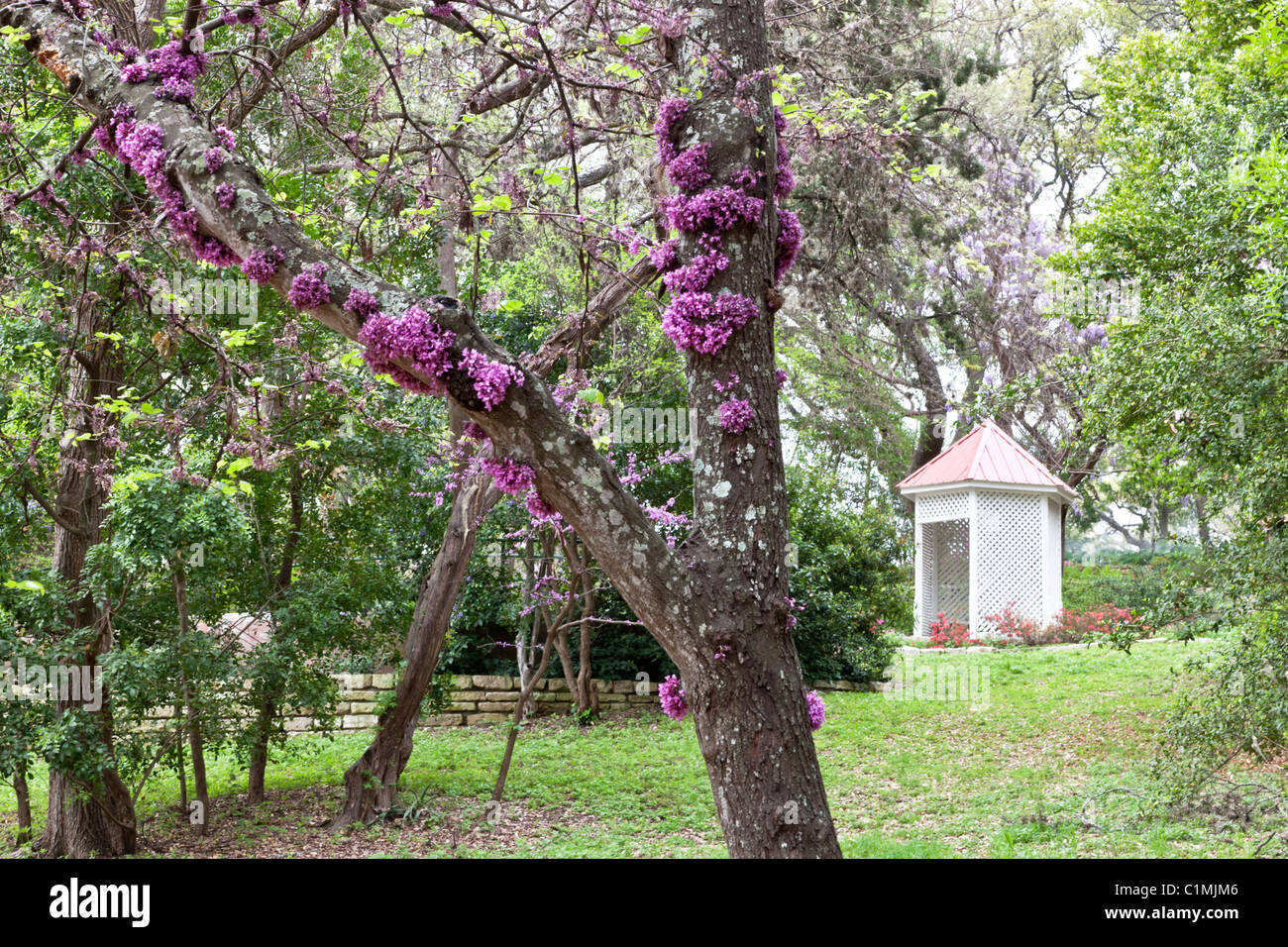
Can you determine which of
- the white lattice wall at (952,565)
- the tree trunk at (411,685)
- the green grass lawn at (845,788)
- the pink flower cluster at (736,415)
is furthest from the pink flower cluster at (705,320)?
the white lattice wall at (952,565)

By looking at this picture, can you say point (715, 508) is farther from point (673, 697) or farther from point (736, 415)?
point (673, 697)

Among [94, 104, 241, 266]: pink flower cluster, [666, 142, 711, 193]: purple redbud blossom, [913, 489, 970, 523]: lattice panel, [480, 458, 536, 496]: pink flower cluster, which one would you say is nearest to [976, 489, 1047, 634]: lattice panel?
[913, 489, 970, 523]: lattice panel

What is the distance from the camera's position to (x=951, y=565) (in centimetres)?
1742

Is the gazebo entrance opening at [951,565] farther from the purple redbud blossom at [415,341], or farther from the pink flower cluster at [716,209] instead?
the purple redbud blossom at [415,341]

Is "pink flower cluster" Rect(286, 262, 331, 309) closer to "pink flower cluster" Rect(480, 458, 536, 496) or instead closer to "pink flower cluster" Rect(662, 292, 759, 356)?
"pink flower cluster" Rect(480, 458, 536, 496)

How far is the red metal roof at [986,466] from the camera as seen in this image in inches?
589

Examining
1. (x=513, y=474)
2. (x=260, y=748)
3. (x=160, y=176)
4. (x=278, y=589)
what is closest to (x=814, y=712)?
(x=513, y=474)

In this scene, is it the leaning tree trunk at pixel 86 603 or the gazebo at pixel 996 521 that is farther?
the gazebo at pixel 996 521

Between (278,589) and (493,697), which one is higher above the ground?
(278,589)

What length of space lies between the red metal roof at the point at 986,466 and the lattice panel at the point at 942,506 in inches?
12.7

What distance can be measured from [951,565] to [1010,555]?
2522 mm

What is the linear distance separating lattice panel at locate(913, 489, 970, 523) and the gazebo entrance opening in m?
0.33

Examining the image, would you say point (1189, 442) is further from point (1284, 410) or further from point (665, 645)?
point (665, 645)

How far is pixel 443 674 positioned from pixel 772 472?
5.49m
